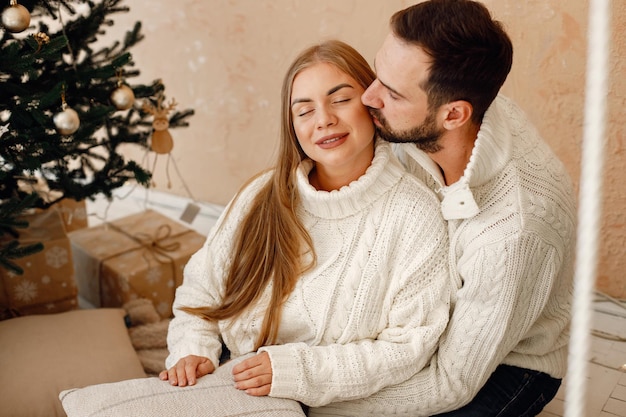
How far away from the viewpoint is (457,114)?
1.37 meters

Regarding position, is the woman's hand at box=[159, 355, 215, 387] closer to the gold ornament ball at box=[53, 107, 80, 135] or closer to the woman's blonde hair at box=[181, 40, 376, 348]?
the woman's blonde hair at box=[181, 40, 376, 348]

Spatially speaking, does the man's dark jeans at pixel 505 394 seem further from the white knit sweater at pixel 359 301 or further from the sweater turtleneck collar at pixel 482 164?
the sweater turtleneck collar at pixel 482 164

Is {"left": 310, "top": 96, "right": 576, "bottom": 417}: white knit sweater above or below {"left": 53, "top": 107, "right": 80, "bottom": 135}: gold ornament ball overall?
below

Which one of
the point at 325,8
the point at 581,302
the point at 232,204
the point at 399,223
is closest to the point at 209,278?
the point at 232,204

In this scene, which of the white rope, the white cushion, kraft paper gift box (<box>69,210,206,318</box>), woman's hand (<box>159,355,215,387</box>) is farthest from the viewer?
kraft paper gift box (<box>69,210,206,318</box>)

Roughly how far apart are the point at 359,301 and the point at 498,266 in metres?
0.31

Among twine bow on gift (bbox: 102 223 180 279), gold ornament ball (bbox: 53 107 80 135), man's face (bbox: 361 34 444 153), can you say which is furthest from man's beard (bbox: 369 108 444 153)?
twine bow on gift (bbox: 102 223 180 279)

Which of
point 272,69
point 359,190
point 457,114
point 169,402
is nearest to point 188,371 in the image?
point 169,402

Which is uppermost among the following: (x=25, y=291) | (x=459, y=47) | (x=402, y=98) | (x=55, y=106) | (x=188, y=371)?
(x=459, y=47)

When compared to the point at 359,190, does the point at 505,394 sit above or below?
below

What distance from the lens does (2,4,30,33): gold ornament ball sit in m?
1.63

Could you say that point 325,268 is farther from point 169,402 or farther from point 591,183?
point 591,183

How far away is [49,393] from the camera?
1.67 metres

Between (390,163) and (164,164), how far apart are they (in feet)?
7.43
